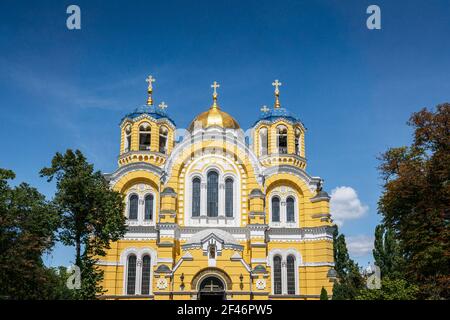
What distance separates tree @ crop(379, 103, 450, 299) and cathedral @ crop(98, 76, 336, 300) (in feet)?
31.6

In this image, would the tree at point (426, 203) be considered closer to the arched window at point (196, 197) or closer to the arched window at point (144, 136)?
the arched window at point (196, 197)

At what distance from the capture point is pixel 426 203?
2383 centimetres

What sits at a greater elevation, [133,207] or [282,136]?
[282,136]

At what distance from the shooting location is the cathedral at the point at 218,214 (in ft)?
107

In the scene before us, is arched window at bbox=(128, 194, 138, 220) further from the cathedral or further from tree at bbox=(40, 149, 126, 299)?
tree at bbox=(40, 149, 126, 299)

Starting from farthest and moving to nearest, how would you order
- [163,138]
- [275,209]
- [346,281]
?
[163,138]
[275,209]
[346,281]

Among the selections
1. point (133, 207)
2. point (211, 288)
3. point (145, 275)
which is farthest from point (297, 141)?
point (145, 275)

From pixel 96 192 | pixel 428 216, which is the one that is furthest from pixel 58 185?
pixel 428 216

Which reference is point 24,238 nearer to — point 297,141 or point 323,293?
point 323,293

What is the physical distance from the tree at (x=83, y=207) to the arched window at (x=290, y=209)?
15.1 m

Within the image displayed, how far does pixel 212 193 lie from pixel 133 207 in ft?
20.0

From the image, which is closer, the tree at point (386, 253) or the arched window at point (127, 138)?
the tree at point (386, 253)

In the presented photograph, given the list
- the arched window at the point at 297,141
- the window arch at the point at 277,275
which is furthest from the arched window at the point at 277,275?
the arched window at the point at 297,141

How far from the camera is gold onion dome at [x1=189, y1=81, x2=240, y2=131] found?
40.2 metres
